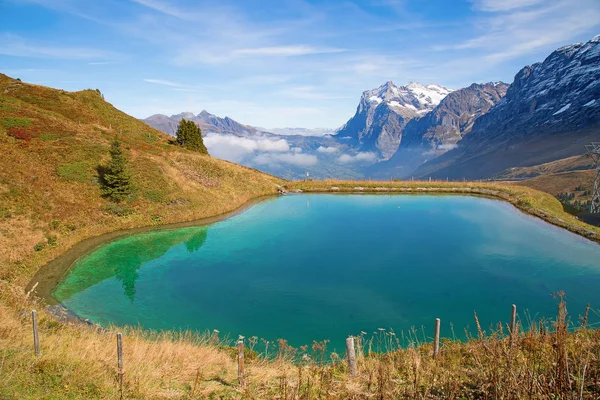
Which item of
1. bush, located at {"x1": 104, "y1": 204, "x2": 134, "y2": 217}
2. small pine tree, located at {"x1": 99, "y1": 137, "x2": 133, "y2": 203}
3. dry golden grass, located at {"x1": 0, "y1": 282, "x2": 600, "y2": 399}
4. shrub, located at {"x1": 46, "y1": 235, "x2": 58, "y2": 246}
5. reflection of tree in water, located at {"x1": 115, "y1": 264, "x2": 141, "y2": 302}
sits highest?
small pine tree, located at {"x1": 99, "y1": 137, "x2": 133, "y2": 203}

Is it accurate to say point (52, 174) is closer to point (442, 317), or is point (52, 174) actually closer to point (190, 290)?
point (190, 290)

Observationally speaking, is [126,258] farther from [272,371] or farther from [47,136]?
[47,136]

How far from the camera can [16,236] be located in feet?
80.7

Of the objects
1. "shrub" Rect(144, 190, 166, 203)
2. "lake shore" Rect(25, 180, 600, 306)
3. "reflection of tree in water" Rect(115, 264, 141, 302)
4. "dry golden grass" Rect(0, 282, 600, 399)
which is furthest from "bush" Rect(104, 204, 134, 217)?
"dry golden grass" Rect(0, 282, 600, 399)

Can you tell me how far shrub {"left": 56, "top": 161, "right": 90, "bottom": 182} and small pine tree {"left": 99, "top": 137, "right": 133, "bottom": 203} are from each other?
7.38 ft

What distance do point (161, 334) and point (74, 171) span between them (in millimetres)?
29057

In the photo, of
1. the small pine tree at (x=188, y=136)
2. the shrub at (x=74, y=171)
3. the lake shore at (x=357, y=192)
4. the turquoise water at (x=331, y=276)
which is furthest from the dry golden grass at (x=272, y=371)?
the small pine tree at (x=188, y=136)

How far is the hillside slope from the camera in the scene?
86.9 ft

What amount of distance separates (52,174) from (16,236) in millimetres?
12109

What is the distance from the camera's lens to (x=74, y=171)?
3647 centimetres

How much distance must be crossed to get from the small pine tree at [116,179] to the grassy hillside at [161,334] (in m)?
1.02

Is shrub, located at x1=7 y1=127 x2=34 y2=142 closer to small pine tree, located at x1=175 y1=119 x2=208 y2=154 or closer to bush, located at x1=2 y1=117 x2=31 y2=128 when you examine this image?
bush, located at x1=2 y1=117 x2=31 y2=128

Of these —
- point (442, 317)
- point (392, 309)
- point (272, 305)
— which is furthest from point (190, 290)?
point (442, 317)

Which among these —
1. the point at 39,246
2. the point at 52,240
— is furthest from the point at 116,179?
the point at 39,246
